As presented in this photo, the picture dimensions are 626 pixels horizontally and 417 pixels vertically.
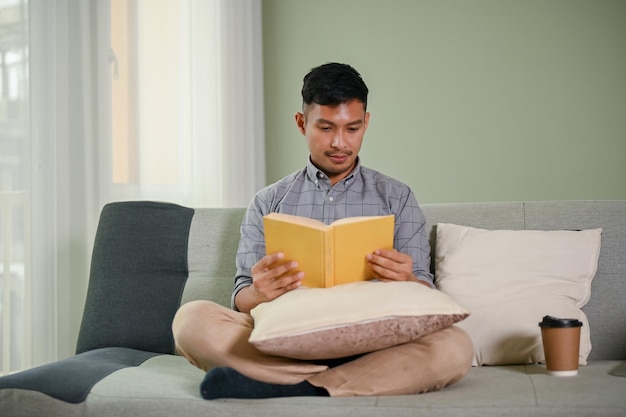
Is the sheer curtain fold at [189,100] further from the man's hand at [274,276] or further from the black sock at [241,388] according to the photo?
the black sock at [241,388]

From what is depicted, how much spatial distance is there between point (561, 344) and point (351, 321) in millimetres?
500

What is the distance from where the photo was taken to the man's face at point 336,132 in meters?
2.12

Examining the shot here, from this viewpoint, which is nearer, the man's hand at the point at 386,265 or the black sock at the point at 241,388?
the black sock at the point at 241,388

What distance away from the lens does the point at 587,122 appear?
11.7ft

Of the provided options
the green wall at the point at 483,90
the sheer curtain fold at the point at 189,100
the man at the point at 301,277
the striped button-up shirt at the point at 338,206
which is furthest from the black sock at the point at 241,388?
the green wall at the point at 483,90

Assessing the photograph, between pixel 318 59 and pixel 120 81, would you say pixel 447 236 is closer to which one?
pixel 120 81

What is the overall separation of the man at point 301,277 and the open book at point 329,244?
2cm

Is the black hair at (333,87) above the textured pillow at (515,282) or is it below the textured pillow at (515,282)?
above

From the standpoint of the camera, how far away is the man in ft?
5.46

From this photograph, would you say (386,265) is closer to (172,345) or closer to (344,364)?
(344,364)

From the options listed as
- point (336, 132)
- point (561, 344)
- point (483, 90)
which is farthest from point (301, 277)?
point (483, 90)

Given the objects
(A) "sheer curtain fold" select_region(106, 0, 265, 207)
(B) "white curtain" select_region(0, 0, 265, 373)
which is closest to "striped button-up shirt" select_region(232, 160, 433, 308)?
(B) "white curtain" select_region(0, 0, 265, 373)

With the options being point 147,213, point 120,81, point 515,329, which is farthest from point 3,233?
point 515,329

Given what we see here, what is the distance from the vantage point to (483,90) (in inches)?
145
